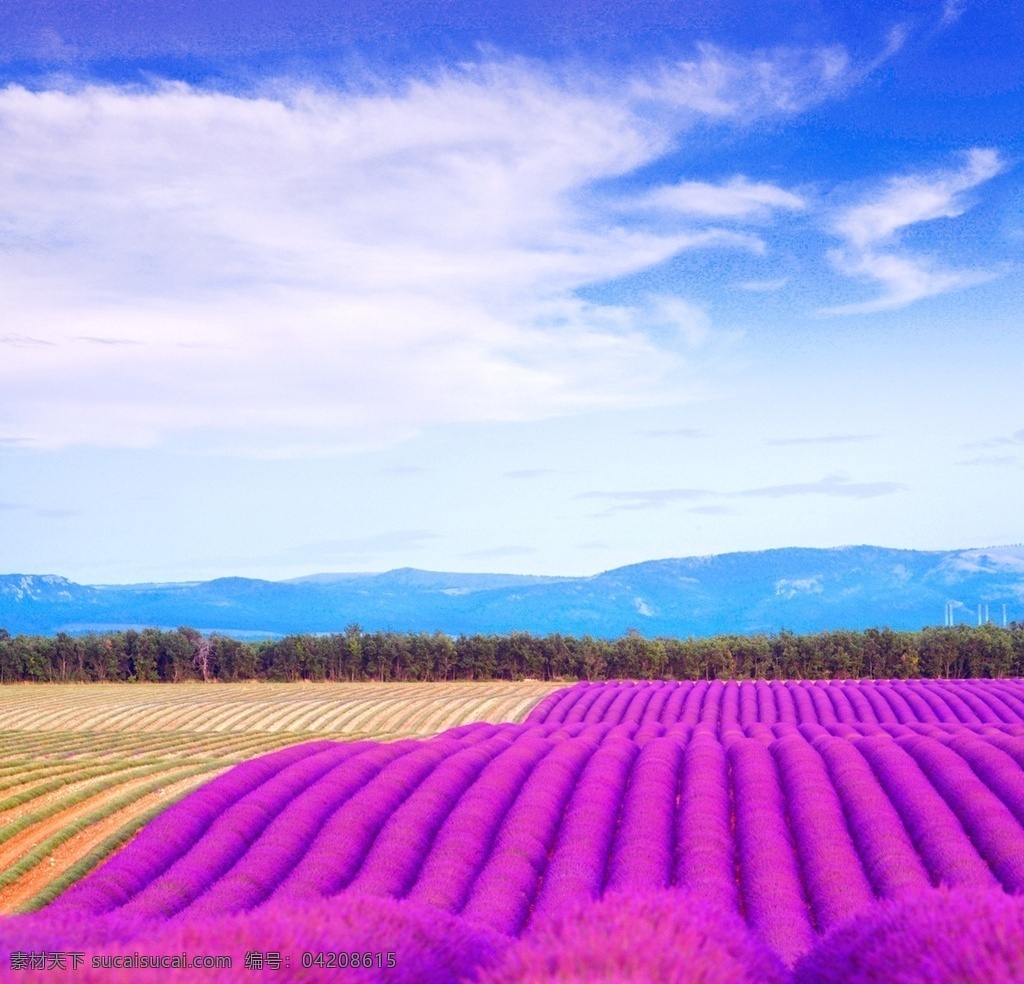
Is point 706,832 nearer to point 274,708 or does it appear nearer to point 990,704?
point 990,704

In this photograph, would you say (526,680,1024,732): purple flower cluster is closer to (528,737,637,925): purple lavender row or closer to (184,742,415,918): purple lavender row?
(528,737,637,925): purple lavender row

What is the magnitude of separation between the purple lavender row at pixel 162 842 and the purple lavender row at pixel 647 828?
7424 millimetres

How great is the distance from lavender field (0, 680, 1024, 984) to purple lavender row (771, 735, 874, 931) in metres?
0.06

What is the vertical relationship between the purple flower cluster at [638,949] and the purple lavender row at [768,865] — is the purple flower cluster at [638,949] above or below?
above

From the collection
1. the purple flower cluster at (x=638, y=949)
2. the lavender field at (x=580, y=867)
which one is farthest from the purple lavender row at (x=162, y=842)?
the purple flower cluster at (x=638, y=949)

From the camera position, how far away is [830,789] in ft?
66.9

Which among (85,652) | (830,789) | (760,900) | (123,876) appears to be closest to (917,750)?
(830,789)

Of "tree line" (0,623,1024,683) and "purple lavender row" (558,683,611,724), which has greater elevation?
"tree line" (0,623,1024,683)

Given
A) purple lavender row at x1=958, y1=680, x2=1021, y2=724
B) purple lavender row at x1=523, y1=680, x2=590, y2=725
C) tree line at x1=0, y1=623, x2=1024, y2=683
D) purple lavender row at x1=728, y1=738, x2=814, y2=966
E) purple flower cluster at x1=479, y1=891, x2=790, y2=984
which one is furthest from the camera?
tree line at x1=0, y1=623, x2=1024, y2=683

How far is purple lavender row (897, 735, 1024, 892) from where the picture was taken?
16172 millimetres

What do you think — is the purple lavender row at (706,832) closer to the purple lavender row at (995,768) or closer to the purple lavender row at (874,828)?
the purple lavender row at (874,828)

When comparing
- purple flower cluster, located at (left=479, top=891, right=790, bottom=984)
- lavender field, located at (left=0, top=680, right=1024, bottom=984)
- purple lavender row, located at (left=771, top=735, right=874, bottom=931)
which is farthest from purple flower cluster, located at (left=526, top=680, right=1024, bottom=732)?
purple flower cluster, located at (left=479, top=891, right=790, bottom=984)

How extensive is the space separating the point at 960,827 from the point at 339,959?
15.5 meters

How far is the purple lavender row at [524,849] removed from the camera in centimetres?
1459
